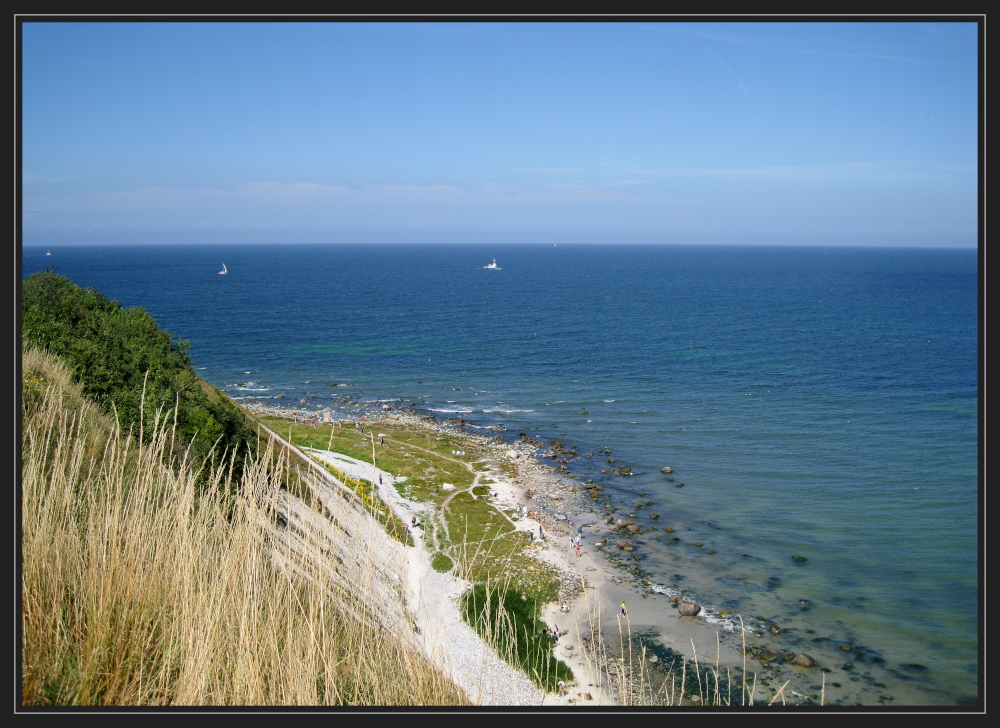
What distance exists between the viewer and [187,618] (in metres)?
3.12

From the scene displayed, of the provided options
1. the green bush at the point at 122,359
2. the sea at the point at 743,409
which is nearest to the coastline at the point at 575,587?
the sea at the point at 743,409

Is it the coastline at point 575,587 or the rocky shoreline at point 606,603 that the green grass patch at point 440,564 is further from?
the rocky shoreline at point 606,603

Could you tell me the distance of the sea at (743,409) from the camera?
18.1m

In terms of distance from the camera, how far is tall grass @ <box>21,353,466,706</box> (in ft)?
9.68

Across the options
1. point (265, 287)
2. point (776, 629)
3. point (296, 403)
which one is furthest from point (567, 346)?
point (265, 287)

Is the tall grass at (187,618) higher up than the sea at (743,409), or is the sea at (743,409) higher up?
the tall grass at (187,618)

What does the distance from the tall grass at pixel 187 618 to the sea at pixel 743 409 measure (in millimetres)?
1434

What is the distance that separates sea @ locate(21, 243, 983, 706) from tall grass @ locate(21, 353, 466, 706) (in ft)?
4.70

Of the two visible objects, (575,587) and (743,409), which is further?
(743,409)

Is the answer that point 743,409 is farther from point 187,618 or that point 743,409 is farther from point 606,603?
point 187,618

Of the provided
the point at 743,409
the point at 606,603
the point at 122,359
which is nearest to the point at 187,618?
the point at 122,359

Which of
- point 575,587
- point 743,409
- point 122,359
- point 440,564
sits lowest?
point 575,587

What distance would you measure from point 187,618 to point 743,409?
1484 inches

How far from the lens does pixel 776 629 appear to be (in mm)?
16672
